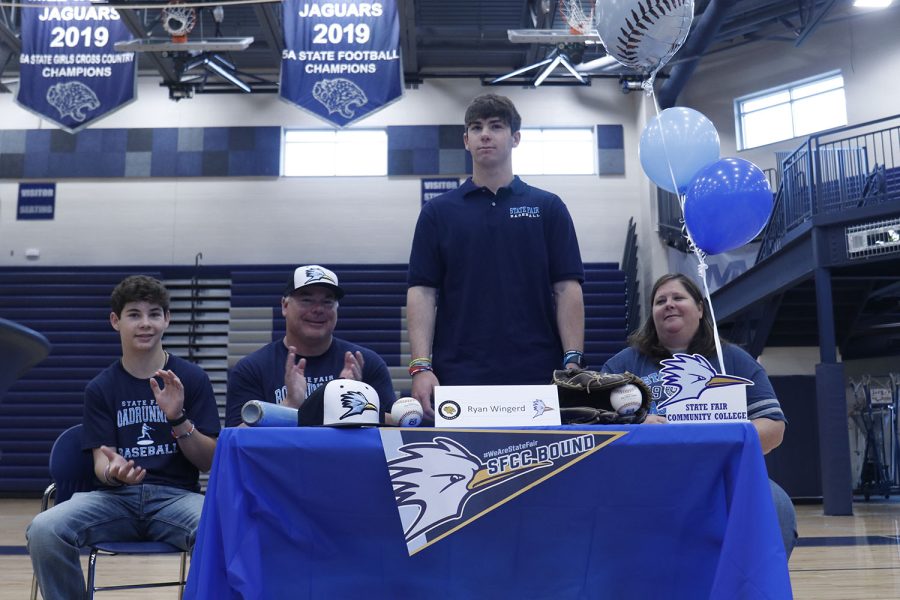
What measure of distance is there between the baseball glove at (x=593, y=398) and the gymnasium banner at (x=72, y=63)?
8.08 meters

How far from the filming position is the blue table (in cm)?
172

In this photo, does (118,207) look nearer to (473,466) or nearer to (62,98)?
(62,98)

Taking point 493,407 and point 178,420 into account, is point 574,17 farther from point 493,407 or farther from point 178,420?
point 493,407

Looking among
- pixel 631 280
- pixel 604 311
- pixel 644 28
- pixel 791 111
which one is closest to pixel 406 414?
pixel 644 28

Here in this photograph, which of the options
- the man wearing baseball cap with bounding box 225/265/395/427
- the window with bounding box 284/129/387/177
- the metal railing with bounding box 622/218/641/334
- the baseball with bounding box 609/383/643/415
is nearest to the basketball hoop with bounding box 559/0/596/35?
the metal railing with bounding box 622/218/641/334

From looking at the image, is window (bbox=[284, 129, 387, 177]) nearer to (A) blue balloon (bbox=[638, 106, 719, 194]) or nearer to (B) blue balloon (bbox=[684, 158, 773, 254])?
(A) blue balloon (bbox=[638, 106, 719, 194])

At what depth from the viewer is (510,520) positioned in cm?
174

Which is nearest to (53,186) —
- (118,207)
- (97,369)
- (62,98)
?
(118,207)

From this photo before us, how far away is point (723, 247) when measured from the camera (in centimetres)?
474

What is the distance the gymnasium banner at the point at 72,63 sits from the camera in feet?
27.8

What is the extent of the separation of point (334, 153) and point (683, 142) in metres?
8.86

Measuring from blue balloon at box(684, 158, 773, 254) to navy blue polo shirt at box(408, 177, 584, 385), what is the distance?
2.20 m

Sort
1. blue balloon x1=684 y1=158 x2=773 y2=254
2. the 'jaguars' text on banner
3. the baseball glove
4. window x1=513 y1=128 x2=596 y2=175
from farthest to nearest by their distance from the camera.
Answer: window x1=513 y1=128 x2=596 y2=175
blue balloon x1=684 y1=158 x2=773 y2=254
the baseball glove
the 'jaguars' text on banner

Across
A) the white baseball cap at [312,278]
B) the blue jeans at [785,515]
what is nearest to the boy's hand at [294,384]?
the white baseball cap at [312,278]
